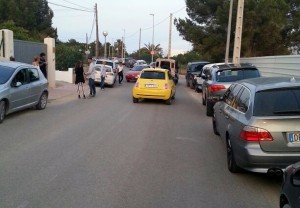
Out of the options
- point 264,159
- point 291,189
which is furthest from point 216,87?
point 291,189

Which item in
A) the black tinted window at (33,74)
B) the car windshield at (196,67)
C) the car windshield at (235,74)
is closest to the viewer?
the black tinted window at (33,74)

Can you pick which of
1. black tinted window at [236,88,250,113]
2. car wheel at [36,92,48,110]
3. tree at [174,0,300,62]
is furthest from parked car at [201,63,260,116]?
tree at [174,0,300,62]

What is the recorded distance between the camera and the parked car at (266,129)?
6.39 meters

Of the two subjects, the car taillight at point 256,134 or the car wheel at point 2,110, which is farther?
the car wheel at point 2,110

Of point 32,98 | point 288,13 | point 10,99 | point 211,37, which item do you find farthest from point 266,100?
point 288,13

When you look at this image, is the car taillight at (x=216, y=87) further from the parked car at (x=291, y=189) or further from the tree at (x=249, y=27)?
the tree at (x=249, y=27)

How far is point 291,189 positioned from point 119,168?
3.74m

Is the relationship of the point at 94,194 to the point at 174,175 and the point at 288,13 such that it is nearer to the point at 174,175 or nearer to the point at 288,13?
the point at 174,175

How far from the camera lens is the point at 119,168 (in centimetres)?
735

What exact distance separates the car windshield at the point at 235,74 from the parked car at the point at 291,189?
10.5 m

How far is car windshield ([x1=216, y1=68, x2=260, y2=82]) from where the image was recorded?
48.1ft

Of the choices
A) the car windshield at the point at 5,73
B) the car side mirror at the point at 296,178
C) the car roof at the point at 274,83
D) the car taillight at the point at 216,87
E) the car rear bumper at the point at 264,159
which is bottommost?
the car rear bumper at the point at 264,159

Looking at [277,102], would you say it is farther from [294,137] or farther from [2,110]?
[2,110]

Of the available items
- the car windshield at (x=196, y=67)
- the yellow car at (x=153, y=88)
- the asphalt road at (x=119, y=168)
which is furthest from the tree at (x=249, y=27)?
the asphalt road at (x=119, y=168)
